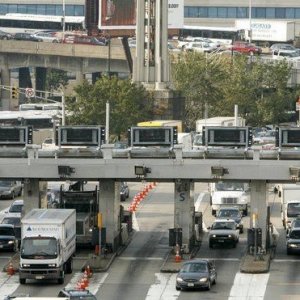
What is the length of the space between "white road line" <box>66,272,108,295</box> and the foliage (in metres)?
81.7

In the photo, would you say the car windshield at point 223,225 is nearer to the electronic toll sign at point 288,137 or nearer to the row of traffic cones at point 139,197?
the electronic toll sign at point 288,137

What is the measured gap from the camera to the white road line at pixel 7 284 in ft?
271

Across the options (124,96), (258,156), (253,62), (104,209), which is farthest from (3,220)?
(253,62)

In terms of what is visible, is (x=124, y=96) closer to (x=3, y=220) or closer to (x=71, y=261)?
(x=3, y=220)

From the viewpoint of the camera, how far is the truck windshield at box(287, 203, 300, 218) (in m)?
105

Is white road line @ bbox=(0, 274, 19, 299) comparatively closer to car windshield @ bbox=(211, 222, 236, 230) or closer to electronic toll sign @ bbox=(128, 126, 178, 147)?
electronic toll sign @ bbox=(128, 126, 178, 147)

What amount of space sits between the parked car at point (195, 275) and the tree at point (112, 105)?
70126 millimetres

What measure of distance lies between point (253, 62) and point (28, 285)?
100251mm

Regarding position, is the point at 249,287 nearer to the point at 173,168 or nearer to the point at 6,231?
the point at 173,168

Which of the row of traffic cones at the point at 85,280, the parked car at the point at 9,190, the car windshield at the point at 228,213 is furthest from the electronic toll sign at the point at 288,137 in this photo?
the parked car at the point at 9,190

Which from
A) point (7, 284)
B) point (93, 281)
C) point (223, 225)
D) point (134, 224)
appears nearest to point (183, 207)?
point (223, 225)

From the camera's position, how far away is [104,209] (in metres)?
95.2

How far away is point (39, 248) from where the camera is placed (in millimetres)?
84500

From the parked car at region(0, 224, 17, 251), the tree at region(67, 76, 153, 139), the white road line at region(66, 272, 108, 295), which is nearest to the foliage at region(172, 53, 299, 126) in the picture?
the tree at region(67, 76, 153, 139)
